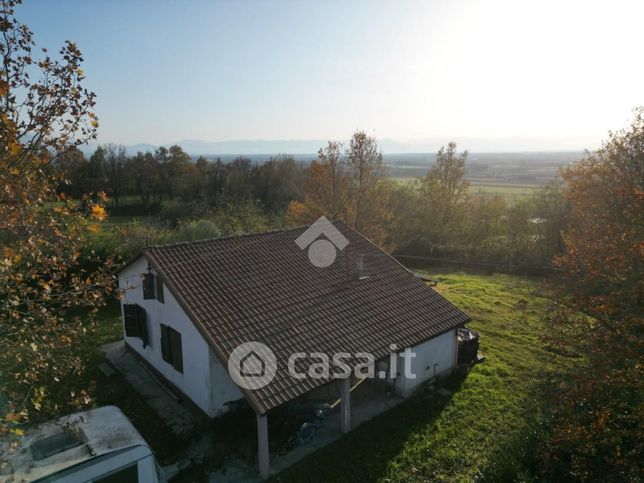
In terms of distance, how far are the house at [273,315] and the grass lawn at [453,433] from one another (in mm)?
889

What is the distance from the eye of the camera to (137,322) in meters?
14.8

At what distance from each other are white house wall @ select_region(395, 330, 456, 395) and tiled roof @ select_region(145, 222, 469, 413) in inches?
21.2

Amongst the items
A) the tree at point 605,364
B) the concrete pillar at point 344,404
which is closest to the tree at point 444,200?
the tree at point 605,364

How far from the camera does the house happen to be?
11297 millimetres

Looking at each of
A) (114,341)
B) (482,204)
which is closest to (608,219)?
(114,341)

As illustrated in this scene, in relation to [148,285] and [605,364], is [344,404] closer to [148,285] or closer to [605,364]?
[605,364]

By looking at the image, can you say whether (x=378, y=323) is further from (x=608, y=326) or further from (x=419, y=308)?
(x=608, y=326)

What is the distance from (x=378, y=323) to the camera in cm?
1336

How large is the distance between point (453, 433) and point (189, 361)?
8.00 metres

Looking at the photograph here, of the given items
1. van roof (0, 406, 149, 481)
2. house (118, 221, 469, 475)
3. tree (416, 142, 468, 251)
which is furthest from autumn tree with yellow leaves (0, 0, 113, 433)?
tree (416, 142, 468, 251)

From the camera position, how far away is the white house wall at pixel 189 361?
11.4 m

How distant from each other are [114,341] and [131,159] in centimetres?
4244

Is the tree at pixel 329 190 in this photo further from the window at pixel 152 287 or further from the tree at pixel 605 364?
A: the tree at pixel 605 364

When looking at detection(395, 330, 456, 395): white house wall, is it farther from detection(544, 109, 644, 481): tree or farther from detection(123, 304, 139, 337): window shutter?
detection(123, 304, 139, 337): window shutter
